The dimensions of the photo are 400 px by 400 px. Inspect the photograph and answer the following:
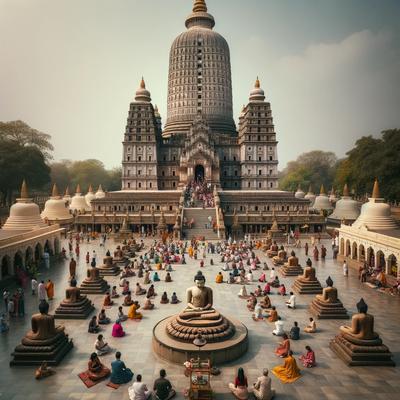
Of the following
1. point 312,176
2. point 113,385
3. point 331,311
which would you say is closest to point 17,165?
point 113,385

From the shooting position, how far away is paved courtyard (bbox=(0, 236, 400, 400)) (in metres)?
11.8

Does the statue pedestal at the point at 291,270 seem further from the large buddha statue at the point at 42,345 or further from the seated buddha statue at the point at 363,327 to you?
the large buddha statue at the point at 42,345

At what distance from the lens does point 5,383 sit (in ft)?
40.4

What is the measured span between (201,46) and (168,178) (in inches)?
1229

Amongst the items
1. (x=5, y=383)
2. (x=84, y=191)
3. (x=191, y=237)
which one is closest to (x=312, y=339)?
(x=5, y=383)

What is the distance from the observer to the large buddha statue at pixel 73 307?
18.2 metres

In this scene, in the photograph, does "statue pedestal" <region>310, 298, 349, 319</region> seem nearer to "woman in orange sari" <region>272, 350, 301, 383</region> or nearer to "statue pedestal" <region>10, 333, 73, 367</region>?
"woman in orange sari" <region>272, 350, 301, 383</region>

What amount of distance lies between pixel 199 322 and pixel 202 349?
112 cm

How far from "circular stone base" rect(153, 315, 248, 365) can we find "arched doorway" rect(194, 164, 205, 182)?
56.2 meters

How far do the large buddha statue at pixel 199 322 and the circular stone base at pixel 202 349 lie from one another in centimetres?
25

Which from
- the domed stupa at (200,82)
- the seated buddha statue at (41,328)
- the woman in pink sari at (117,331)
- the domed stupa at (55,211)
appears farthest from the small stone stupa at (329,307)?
the domed stupa at (200,82)

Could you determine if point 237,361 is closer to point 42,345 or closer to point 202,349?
point 202,349

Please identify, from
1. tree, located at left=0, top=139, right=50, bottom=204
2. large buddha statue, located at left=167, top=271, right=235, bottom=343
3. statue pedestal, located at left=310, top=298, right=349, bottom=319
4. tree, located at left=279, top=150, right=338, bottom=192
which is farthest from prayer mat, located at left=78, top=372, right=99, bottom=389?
tree, located at left=279, top=150, right=338, bottom=192

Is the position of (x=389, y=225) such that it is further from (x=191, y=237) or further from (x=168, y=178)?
(x=168, y=178)
